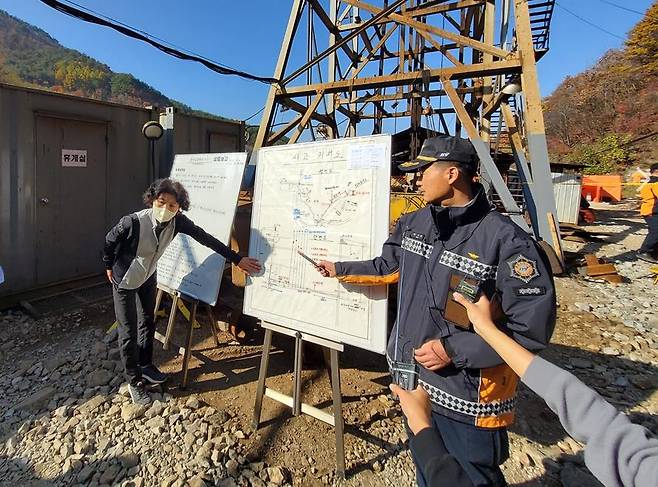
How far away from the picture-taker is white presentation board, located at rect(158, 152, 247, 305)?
312 cm

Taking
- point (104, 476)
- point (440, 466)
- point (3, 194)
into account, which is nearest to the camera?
point (440, 466)

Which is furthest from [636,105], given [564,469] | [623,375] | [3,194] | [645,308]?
[3,194]

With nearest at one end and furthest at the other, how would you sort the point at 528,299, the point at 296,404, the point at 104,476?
the point at 528,299
the point at 104,476
the point at 296,404

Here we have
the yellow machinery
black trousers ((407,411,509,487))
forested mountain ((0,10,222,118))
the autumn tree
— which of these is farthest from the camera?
forested mountain ((0,10,222,118))

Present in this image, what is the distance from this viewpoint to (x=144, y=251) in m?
2.87

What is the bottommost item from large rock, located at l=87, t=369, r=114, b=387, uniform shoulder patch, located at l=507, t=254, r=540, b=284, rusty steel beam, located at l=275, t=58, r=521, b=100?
large rock, located at l=87, t=369, r=114, b=387

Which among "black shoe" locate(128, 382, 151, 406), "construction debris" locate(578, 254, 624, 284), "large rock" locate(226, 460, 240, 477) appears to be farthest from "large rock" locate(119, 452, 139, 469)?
"construction debris" locate(578, 254, 624, 284)

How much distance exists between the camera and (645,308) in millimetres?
5148

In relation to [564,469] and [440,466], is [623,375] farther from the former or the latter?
[440,466]

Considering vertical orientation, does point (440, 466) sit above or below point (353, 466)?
above

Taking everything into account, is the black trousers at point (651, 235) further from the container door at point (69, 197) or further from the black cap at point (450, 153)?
the container door at point (69, 197)

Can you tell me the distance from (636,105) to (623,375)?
30.1m

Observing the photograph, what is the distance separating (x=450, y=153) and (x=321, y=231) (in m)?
1.05

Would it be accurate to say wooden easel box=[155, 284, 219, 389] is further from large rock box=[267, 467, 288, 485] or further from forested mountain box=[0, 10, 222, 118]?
forested mountain box=[0, 10, 222, 118]
